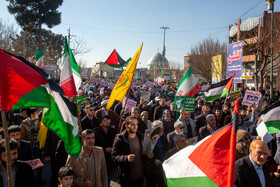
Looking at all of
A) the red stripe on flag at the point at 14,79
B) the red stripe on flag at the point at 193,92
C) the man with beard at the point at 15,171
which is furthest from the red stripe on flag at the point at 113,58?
the man with beard at the point at 15,171

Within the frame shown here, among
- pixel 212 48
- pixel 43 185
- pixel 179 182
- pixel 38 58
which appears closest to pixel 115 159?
pixel 179 182

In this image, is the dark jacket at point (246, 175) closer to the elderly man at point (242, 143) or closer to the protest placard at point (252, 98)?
the elderly man at point (242, 143)

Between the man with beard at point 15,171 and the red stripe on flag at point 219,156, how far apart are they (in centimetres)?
211

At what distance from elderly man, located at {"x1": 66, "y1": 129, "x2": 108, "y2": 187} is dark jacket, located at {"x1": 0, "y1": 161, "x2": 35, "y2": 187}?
1.65 feet

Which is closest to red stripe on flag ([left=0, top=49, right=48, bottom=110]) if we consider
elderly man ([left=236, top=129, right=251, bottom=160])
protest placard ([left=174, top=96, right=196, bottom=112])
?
elderly man ([left=236, top=129, right=251, bottom=160])

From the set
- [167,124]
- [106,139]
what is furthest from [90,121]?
[167,124]

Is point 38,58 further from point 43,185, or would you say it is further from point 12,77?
point 12,77

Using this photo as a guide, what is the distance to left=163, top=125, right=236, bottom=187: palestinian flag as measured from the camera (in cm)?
232

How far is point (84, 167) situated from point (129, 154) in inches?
34.4

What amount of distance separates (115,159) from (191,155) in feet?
6.26

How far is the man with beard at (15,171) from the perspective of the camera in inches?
120

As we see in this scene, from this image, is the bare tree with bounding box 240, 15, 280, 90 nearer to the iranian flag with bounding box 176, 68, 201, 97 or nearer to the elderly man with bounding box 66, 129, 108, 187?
the iranian flag with bounding box 176, 68, 201, 97

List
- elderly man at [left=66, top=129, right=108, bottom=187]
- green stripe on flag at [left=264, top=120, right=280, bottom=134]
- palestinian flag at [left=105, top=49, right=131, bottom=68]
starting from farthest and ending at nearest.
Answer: palestinian flag at [left=105, top=49, right=131, bottom=68] → green stripe on flag at [left=264, top=120, right=280, bottom=134] → elderly man at [left=66, top=129, right=108, bottom=187]

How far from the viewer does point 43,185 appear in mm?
5719
